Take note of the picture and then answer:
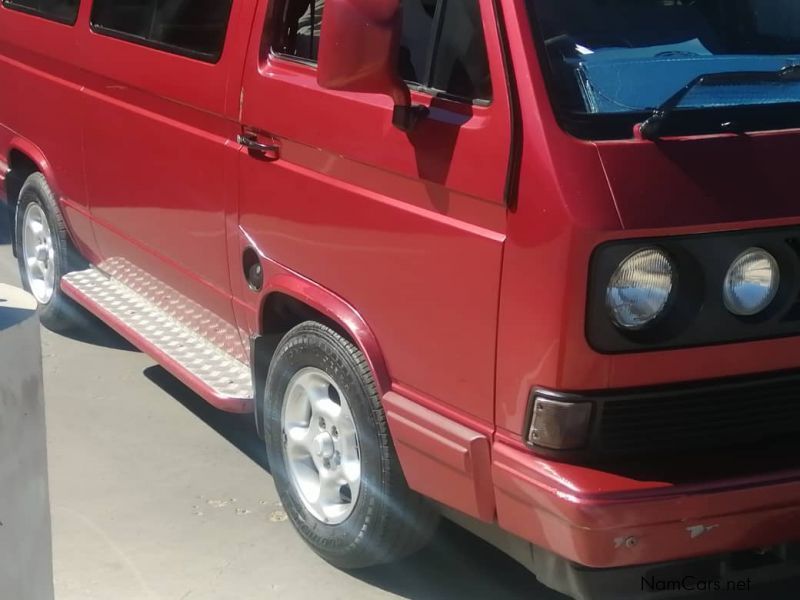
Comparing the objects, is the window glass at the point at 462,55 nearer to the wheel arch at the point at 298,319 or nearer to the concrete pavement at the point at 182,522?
the wheel arch at the point at 298,319

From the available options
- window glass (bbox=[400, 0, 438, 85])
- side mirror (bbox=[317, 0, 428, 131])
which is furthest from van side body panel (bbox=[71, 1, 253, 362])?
side mirror (bbox=[317, 0, 428, 131])

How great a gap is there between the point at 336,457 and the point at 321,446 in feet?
0.21

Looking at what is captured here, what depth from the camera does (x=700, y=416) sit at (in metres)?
2.88

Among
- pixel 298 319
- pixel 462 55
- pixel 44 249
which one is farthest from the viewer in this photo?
pixel 44 249

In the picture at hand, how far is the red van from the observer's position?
109 inches

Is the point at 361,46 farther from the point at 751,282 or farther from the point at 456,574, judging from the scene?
the point at 456,574

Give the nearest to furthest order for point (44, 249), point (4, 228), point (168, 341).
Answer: point (168, 341) → point (44, 249) → point (4, 228)

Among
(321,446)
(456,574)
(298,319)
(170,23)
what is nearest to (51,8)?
(170,23)

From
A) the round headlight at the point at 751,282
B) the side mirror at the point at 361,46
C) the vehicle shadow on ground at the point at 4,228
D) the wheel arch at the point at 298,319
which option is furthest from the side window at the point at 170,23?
the vehicle shadow on ground at the point at 4,228

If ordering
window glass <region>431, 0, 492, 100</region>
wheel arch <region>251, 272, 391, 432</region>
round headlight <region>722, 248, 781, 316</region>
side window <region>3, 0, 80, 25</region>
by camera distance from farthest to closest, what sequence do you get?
side window <region>3, 0, 80, 25</region> < wheel arch <region>251, 272, 391, 432</region> < window glass <region>431, 0, 492, 100</region> < round headlight <region>722, 248, 781, 316</region>

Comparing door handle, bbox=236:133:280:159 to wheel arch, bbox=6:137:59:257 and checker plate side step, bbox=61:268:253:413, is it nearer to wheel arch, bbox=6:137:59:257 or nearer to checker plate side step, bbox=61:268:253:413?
checker plate side step, bbox=61:268:253:413

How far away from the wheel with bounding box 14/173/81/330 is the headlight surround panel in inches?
142

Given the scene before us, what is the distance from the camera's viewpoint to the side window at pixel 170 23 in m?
4.08

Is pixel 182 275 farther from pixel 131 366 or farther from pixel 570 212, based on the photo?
pixel 570 212
